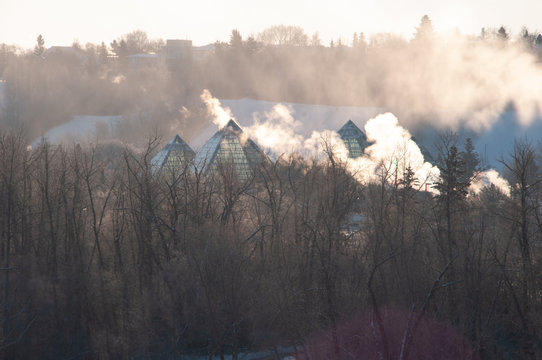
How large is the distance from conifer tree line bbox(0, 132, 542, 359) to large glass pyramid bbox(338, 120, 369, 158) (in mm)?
16580

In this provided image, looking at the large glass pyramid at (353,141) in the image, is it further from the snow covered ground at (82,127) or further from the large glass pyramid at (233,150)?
the snow covered ground at (82,127)

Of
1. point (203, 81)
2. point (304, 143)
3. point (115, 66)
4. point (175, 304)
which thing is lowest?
point (175, 304)

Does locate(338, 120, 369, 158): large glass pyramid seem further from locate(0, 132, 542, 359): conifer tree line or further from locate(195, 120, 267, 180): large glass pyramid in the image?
locate(0, 132, 542, 359): conifer tree line

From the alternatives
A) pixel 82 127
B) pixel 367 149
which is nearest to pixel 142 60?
pixel 82 127

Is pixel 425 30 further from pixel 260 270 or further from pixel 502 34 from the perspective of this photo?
pixel 260 270

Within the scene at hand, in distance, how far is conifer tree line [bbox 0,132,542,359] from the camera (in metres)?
17.5

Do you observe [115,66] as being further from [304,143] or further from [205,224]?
[205,224]

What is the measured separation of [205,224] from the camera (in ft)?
69.8

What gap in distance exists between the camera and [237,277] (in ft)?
59.7

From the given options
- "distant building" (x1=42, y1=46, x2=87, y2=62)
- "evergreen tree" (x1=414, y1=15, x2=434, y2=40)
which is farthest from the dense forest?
"distant building" (x1=42, y1=46, x2=87, y2=62)

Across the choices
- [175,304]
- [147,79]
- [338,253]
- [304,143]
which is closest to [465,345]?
[338,253]

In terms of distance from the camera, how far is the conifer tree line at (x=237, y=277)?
57.5 ft

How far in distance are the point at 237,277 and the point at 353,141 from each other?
23871mm

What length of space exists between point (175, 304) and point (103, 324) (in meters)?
3.00
